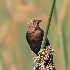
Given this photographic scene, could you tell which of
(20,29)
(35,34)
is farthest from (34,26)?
(20,29)

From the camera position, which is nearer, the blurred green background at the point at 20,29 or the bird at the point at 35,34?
the bird at the point at 35,34

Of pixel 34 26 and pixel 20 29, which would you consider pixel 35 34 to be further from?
pixel 20 29

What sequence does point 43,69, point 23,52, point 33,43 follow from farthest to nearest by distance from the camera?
point 23,52, point 33,43, point 43,69

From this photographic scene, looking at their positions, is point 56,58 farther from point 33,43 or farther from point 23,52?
point 33,43

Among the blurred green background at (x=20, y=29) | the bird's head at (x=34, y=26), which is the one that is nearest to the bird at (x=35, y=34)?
the bird's head at (x=34, y=26)

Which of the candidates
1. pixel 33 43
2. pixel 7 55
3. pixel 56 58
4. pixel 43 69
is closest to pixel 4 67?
pixel 7 55

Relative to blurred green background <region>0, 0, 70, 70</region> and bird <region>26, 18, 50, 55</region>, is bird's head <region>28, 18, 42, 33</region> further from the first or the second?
blurred green background <region>0, 0, 70, 70</region>

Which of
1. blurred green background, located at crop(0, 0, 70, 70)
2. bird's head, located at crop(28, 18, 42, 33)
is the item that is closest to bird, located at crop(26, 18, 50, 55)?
bird's head, located at crop(28, 18, 42, 33)

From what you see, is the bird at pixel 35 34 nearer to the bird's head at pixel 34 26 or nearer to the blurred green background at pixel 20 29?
the bird's head at pixel 34 26

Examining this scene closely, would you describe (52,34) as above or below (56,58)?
above
